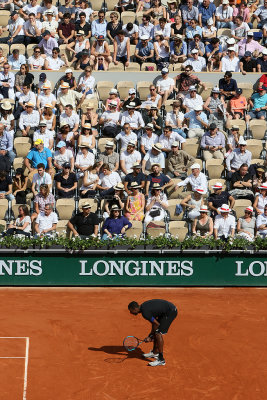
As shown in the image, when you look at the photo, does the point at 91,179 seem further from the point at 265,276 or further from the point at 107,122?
the point at 265,276

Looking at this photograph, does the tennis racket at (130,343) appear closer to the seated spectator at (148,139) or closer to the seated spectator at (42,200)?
the seated spectator at (42,200)

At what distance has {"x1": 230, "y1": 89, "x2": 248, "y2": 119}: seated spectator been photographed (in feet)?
85.5

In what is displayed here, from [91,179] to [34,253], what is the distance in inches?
115

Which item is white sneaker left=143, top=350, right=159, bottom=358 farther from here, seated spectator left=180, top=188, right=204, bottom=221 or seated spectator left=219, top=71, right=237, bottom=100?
seated spectator left=219, top=71, right=237, bottom=100

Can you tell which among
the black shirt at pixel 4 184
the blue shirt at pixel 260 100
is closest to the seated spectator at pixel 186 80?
the blue shirt at pixel 260 100

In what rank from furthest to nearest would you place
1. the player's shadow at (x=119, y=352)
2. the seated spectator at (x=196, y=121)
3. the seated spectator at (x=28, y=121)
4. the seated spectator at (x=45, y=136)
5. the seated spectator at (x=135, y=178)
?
1. the seated spectator at (x=196, y=121)
2. the seated spectator at (x=28, y=121)
3. the seated spectator at (x=45, y=136)
4. the seated spectator at (x=135, y=178)
5. the player's shadow at (x=119, y=352)

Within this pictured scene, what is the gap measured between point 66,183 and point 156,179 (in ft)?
7.66

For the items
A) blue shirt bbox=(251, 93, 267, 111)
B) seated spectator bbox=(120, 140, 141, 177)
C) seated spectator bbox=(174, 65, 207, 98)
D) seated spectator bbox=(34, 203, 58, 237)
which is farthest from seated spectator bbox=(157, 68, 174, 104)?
seated spectator bbox=(34, 203, 58, 237)

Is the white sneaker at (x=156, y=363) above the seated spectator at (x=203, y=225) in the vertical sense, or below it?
below

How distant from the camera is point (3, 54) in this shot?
1072 inches

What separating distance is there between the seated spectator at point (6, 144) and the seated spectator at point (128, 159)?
2.97 m

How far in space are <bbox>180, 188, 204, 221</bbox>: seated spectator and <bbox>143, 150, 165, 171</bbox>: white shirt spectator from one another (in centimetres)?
130

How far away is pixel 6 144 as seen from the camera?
959 inches

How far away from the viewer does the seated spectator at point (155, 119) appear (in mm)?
25172
